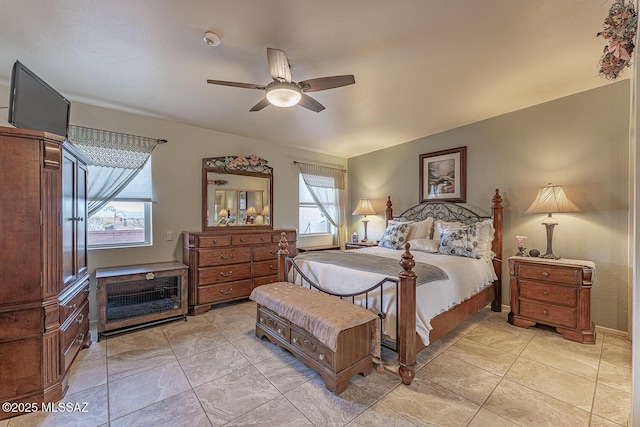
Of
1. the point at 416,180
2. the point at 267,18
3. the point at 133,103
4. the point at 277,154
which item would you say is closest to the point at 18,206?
the point at 133,103

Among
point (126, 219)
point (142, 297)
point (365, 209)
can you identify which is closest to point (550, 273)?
point (365, 209)

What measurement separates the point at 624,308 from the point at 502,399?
85.6 inches

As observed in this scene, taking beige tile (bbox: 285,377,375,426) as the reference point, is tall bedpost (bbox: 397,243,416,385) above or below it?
above

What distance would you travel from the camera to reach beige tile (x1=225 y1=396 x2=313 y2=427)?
66.2 inches

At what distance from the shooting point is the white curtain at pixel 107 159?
314 centimetres

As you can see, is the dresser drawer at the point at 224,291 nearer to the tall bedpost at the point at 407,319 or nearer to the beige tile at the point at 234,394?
the beige tile at the point at 234,394

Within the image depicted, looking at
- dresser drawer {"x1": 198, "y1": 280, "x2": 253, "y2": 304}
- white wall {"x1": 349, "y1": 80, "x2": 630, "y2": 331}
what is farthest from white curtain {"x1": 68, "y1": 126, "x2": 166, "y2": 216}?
white wall {"x1": 349, "y1": 80, "x2": 630, "y2": 331}

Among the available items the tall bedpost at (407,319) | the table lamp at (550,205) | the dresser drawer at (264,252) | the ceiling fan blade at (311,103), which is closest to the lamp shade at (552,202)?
the table lamp at (550,205)

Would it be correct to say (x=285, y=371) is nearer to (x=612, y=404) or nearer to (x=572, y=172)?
(x=612, y=404)

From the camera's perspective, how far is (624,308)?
285 centimetres

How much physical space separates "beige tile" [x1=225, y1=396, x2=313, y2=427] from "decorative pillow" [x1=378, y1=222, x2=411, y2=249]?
8.80 ft

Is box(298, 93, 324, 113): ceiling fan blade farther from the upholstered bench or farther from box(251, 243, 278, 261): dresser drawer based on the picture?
box(251, 243, 278, 261): dresser drawer

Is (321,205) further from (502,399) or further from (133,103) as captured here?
(502,399)

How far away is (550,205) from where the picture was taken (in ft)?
9.87
